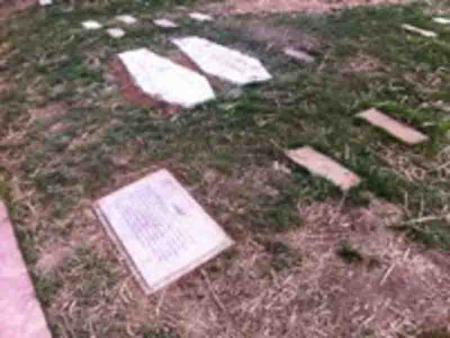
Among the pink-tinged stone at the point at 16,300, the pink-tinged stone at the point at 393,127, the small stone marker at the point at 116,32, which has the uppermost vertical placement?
the pink-tinged stone at the point at 393,127

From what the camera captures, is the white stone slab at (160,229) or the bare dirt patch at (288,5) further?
the bare dirt patch at (288,5)

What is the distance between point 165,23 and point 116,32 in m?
0.40

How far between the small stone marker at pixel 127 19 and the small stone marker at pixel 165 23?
0.20 m

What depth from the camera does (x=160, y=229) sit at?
2773 millimetres

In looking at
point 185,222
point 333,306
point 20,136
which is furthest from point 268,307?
point 20,136

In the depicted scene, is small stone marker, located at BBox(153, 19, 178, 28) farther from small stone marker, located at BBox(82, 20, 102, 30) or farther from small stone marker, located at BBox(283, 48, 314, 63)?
small stone marker, located at BBox(283, 48, 314, 63)

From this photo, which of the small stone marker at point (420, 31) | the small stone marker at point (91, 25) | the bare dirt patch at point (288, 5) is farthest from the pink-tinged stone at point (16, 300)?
the bare dirt patch at point (288, 5)

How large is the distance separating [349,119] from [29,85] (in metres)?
2.12

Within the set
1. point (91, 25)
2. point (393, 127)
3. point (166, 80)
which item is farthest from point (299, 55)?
point (91, 25)

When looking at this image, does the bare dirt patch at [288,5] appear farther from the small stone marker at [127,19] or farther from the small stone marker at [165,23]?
the small stone marker at [127,19]

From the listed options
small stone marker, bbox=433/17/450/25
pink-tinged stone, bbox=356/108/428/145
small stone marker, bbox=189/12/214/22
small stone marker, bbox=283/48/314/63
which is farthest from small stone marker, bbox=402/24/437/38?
small stone marker, bbox=189/12/214/22

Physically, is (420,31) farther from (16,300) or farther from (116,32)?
(16,300)

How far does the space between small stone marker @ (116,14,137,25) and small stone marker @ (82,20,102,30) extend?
188 mm

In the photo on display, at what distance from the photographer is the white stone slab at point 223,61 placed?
4012mm
